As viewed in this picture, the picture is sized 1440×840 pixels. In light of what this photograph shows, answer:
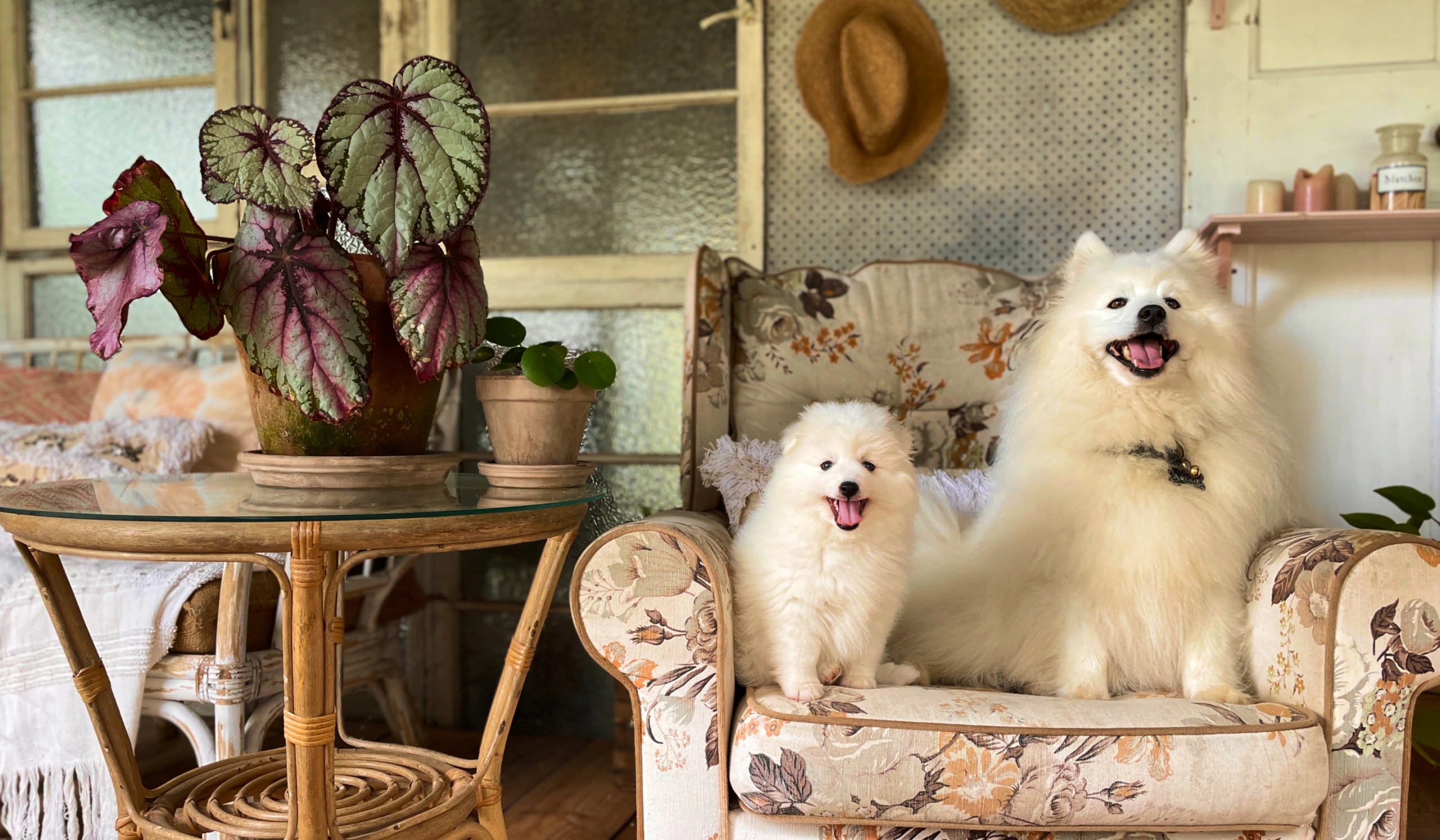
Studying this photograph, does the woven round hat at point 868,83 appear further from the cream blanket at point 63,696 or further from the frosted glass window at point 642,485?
the cream blanket at point 63,696

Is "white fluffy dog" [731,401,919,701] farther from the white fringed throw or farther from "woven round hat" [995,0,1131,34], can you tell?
"woven round hat" [995,0,1131,34]

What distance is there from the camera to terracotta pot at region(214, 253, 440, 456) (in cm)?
129

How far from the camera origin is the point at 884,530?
4.93 ft

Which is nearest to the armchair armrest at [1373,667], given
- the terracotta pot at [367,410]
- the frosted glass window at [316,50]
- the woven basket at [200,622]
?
the terracotta pot at [367,410]

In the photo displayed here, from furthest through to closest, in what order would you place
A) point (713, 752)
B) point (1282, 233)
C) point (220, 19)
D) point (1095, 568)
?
point (220, 19), point (1282, 233), point (1095, 568), point (713, 752)

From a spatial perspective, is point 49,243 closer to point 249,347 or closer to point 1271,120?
point 249,347

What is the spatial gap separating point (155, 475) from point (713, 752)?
3.54ft

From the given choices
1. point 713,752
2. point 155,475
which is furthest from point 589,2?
point 713,752

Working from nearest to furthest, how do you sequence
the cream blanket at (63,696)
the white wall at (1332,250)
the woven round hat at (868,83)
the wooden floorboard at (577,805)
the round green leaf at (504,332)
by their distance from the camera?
the round green leaf at (504,332), the cream blanket at (63,696), the wooden floorboard at (577,805), the white wall at (1332,250), the woven round hat at (868,83)

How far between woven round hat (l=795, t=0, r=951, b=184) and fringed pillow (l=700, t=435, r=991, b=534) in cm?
105

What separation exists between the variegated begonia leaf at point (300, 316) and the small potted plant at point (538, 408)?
0.26 meters

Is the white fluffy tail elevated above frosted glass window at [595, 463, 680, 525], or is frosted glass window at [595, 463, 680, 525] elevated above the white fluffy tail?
frosted glass window at [595, 463, 680, 525]

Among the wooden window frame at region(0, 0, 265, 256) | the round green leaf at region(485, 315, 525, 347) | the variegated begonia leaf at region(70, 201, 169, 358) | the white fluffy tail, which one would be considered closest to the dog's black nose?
the white fluffy tail

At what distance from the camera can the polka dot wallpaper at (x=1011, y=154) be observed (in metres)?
2.64
